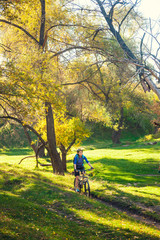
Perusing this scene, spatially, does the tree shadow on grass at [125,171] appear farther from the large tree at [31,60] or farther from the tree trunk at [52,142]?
the large tree at [31,60]

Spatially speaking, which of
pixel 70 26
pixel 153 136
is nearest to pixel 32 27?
pixel 70 26

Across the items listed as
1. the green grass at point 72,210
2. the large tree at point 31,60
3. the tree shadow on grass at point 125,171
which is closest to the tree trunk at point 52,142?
the large tree at point 31,60

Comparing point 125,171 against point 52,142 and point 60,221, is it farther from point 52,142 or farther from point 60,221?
point 60,221

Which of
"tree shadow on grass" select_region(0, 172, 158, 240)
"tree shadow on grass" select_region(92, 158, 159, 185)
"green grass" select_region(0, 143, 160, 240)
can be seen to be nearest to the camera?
"tree shadow on grass" select_region(0, 172, 158, 240)

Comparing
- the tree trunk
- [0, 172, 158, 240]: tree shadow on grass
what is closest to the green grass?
[0, 172, 158, 240]: tree shadow on grass

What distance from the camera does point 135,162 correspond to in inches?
1020

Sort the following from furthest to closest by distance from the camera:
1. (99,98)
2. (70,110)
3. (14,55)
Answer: (70,110) → (99,98) → (14,55)

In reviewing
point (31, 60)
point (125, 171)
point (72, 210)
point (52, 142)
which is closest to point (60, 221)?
point (72, 210)

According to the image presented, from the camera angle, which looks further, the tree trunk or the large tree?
the tree trunk

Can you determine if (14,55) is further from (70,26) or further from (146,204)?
(146,204)

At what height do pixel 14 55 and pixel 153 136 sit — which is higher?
pixel 14 55

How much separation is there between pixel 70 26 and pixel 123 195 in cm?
1128

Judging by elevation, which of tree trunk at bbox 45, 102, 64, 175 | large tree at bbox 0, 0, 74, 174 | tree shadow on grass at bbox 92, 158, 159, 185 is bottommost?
tree shadow on grass at bbox 92, 158, 159, 185

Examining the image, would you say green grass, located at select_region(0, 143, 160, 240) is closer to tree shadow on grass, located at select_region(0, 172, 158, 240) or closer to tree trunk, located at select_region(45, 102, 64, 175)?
tree shadow on grass, located at select_region(0, 172, 158, 240)
